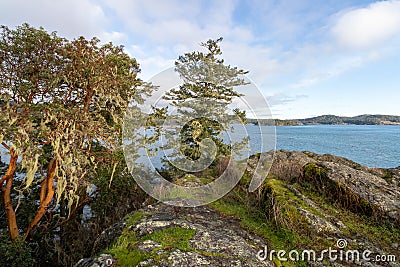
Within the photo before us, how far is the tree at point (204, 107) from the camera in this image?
9477 millimetres

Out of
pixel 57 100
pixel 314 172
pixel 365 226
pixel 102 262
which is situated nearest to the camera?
pixel 102 262

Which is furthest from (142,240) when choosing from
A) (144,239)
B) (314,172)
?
(314,172)

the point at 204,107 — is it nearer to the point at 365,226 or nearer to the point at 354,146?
the point at 365,226

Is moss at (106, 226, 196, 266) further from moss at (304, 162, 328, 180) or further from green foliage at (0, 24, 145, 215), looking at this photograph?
moss at (304, 162, 328, 180)

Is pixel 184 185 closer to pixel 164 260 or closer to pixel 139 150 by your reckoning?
pixel 139 150

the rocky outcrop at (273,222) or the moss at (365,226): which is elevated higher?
the rocky outcrop at (273,222)

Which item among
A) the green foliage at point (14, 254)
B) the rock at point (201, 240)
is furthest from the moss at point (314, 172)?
the green foliage at point (14, 254)

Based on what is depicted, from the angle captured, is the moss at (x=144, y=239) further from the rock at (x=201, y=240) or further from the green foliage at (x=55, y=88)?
the green foliage at (x=55, y=88)

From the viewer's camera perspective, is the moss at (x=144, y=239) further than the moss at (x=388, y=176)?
No

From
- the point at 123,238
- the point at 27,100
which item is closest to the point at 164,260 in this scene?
the point at 123,238

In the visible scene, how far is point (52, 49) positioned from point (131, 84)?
84.1 inches

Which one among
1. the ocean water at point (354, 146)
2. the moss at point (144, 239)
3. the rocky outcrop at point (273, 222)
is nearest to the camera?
the moss at point (144, 239)

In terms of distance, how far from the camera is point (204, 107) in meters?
9.62

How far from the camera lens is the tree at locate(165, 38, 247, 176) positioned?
373 inches
